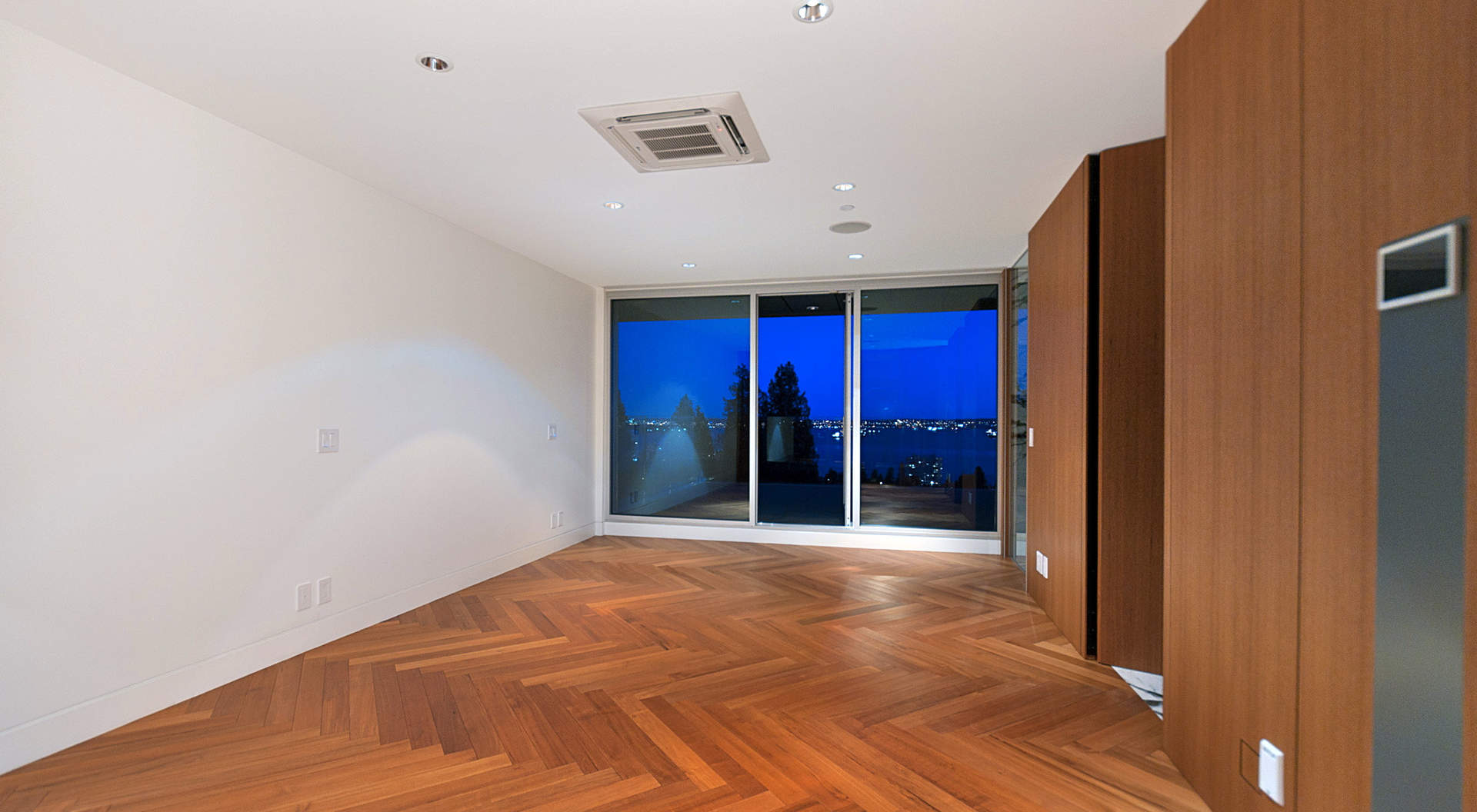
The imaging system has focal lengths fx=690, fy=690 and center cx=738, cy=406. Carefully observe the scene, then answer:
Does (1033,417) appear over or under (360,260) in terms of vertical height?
under

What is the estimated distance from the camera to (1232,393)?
1.86 meters

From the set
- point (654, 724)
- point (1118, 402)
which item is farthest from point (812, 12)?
point (654, 724)

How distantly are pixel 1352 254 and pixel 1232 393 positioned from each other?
538mm

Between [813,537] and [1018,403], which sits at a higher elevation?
[1018,403]

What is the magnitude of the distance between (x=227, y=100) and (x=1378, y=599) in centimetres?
386

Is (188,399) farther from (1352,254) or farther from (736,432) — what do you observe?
(736,432)

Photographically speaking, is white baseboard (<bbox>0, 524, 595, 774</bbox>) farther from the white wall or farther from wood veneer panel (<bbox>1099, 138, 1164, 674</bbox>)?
wood veneer panel (<bbox>1099, 138, 1164, 674</bbox>)

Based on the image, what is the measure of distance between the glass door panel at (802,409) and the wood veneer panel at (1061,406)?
6.91 feet

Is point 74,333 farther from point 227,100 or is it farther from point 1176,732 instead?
point 1176,732

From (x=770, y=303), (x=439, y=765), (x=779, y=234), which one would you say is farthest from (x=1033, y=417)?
(x=439, y=765)

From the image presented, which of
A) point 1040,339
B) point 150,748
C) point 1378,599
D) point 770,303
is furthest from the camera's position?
point 770,303

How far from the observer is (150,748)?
2.35 m

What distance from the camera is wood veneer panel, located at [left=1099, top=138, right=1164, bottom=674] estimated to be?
3004mm

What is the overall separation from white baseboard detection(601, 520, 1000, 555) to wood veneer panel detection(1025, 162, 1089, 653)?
1.45 meters
